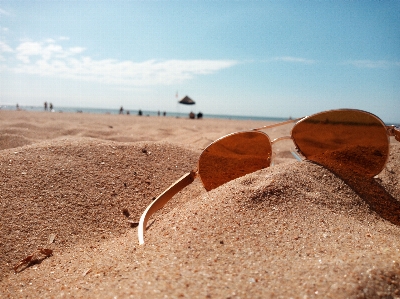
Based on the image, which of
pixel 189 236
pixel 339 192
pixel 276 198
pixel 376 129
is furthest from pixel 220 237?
pixel 376 129

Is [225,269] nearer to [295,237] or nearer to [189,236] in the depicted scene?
[189,236]

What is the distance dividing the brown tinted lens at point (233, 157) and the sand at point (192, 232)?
0.82ft

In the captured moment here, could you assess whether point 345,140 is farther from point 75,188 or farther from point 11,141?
point 11,141

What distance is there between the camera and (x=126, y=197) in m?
2.41

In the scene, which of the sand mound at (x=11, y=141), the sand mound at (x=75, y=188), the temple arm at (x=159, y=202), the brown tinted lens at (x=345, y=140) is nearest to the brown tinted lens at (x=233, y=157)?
the temple arm at (x=159, y=202)

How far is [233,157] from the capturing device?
8.04 feet

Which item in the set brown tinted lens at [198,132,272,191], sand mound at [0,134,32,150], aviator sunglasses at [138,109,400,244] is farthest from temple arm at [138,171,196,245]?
sand mound at [0,134,32,150]

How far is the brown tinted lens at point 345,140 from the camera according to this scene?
6.98 ft

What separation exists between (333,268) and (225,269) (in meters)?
0.43

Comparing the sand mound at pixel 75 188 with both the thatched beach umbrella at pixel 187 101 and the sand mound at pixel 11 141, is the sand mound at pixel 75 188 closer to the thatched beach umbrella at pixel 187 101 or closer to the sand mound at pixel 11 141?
the sand mound at pixel 11 141

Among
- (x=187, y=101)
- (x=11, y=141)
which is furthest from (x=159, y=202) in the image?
(x=187, y=101)

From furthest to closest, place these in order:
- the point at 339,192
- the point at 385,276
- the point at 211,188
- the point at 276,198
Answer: the point at 211,188 → the point at 339,192 → the point at 276,198 → the point at 385,276

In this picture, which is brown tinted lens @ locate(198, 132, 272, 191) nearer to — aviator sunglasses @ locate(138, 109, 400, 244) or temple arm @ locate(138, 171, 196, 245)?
aviator sunglasses @ locate(138, 109, 400, 244)

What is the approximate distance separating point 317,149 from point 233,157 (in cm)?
65
